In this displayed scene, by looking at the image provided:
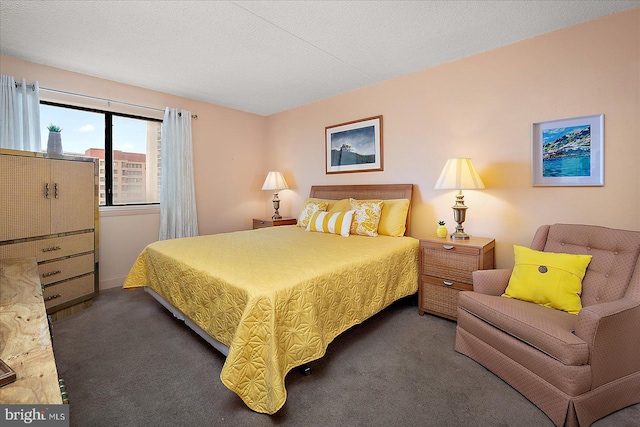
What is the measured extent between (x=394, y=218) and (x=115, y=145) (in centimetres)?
348

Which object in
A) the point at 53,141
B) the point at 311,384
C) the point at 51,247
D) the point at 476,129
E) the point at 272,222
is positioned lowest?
the point at 311,384

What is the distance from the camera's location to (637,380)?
1.60m

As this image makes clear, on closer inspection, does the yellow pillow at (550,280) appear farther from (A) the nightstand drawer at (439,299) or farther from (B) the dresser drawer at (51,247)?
(B) the dresser drawer at (51,247)

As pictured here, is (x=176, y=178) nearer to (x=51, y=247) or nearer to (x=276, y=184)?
(x=276, y=184)

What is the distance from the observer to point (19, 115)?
2898 millimetres

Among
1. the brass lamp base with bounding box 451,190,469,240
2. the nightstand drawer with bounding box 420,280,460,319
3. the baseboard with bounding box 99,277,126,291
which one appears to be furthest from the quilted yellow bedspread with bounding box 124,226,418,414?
the baseboard with bounding box 99,277,126,291

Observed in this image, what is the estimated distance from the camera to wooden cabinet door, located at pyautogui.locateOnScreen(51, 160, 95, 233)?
9.02 feet

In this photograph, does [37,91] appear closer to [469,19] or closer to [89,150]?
[89,150]

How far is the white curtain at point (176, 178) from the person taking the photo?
3.90 metres

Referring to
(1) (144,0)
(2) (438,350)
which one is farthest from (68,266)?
(2) (438,350)

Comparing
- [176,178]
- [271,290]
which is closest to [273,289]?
[271,290]

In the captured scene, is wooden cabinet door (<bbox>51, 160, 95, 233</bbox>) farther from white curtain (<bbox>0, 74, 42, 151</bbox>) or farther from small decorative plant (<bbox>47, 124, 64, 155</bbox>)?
white curtain (<bbox>0, 74, 42, 151</bbox>)
